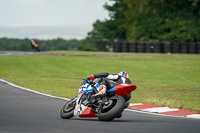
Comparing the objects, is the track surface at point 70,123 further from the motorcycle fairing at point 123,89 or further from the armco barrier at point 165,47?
the armco barrier at point 165,47

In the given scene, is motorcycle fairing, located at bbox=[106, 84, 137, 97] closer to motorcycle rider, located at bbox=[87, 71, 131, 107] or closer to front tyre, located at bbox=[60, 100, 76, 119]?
motorcycle rider, located at bbox=[87, 71, 131, 107]

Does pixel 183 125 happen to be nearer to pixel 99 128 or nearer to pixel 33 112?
pixel 99 128

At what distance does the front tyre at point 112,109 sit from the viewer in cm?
858

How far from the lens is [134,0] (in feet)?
244

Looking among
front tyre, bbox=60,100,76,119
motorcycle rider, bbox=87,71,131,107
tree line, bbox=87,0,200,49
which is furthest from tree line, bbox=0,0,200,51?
motorcycle rider, bbox=87,71,131,107

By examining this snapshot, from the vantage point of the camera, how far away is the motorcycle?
8.63 meters

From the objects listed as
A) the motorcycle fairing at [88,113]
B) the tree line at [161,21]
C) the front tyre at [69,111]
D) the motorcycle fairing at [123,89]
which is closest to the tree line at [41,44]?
the tree line at [161,21]

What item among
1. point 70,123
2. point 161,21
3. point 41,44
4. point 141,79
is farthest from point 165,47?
point 41,44

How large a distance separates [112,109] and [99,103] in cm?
54

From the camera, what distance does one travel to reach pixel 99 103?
914 cm

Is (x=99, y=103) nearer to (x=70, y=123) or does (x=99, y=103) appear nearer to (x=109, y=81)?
(x=109, y=81)

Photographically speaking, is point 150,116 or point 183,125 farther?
point 150,116

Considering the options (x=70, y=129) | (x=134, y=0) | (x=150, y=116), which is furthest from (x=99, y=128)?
(x=134, y=0)

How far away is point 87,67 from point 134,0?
46.0m
